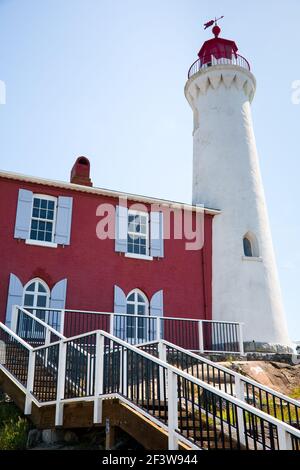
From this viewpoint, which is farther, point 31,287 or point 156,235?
point 156,235

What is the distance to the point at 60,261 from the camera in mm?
15484

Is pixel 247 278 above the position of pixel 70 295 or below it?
above

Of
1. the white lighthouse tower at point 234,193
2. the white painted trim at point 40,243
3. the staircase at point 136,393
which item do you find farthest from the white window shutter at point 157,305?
→ the staircase at point 136,393

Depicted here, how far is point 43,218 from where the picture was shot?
1595 cm

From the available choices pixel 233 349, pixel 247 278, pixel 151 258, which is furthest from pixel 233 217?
pixel 233 349

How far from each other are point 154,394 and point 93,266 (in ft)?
30.7

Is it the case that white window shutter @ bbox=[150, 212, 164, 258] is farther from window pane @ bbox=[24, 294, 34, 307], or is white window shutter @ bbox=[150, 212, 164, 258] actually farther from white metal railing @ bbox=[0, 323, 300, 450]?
white metal railing @ bbox=[0, 323, 300, 450]

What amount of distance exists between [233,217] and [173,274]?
3.43 meters

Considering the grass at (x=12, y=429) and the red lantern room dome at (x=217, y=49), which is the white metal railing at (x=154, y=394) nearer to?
the grass at (x=12, y=429)

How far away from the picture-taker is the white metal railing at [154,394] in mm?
5902

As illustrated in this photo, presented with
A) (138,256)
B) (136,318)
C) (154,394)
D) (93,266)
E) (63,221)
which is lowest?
(154,394)

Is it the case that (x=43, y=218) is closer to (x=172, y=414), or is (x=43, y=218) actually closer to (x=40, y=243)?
(x=40, y=243)

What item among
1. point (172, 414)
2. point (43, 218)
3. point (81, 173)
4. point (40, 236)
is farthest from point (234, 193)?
point (172, 414)
